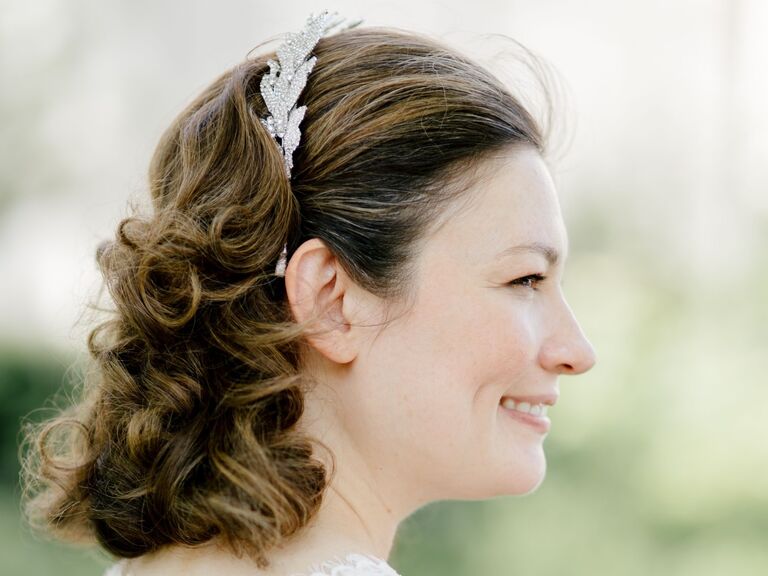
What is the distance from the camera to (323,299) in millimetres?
1923

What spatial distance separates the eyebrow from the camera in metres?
1.93

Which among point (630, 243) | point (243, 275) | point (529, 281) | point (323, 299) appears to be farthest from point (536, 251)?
point (630, 243)

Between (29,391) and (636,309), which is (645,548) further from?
(29,391)

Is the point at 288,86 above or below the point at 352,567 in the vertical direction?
above

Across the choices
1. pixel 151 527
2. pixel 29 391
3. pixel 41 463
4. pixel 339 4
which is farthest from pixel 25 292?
pixel 151 527

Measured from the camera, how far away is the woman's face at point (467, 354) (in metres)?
1.91

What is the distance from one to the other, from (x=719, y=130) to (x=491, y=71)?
4.08m

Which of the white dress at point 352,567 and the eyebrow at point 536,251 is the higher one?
the eyebrow at point 536,251

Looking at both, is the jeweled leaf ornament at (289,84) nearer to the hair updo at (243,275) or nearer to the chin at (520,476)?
the hair updo at (243,275)

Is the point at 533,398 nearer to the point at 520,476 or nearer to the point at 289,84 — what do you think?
the point at 520,476

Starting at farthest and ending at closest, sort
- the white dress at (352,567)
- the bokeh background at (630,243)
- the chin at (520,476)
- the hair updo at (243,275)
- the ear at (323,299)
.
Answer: the bokeh background at (630,243)
the chin at (520,476)
the ear at (323,299)
the hair updo at (243,275)
the white dress at (352,567)

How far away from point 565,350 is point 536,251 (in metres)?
0.22

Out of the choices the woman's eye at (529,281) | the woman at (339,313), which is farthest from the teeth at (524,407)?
the woman's eye at (529,281)

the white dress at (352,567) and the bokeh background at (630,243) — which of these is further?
the bokeh background at (630,243)
